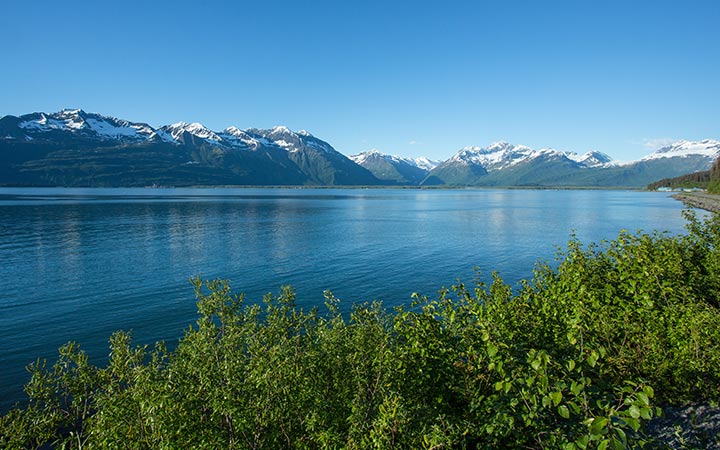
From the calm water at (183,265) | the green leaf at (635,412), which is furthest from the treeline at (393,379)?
the calm water at (183,265)

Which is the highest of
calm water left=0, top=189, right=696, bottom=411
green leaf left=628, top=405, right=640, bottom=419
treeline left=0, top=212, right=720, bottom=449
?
green leaf left=628, top=405, right=640, bottom=419

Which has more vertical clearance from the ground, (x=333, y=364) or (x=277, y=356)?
(x=277, y=356)

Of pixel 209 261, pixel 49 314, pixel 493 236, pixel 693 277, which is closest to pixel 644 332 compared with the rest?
pixel 693 277

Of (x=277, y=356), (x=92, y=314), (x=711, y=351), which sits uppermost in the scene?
(x=277, y=356)

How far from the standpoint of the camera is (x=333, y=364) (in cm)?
1461

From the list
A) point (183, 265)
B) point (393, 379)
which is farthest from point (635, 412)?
point (183, 265)

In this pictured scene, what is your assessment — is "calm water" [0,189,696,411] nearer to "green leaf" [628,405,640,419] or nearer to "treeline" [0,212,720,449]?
"treeline" [0,212,720,449]

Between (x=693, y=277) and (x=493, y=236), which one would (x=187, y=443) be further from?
(x=493, y=236)

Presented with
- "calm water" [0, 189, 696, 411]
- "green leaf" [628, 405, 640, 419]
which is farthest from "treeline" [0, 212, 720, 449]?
"calm water" [0, 189, 696, 411]

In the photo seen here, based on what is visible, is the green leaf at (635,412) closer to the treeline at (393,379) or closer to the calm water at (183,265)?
the treeline at (393,379)

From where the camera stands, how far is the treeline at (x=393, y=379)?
9.91 m

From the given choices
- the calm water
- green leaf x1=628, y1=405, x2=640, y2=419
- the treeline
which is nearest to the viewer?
green leaf x1=628, y1=405, x2=640, y2=419

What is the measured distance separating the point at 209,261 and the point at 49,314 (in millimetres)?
26889

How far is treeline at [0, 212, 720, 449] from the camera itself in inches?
390
